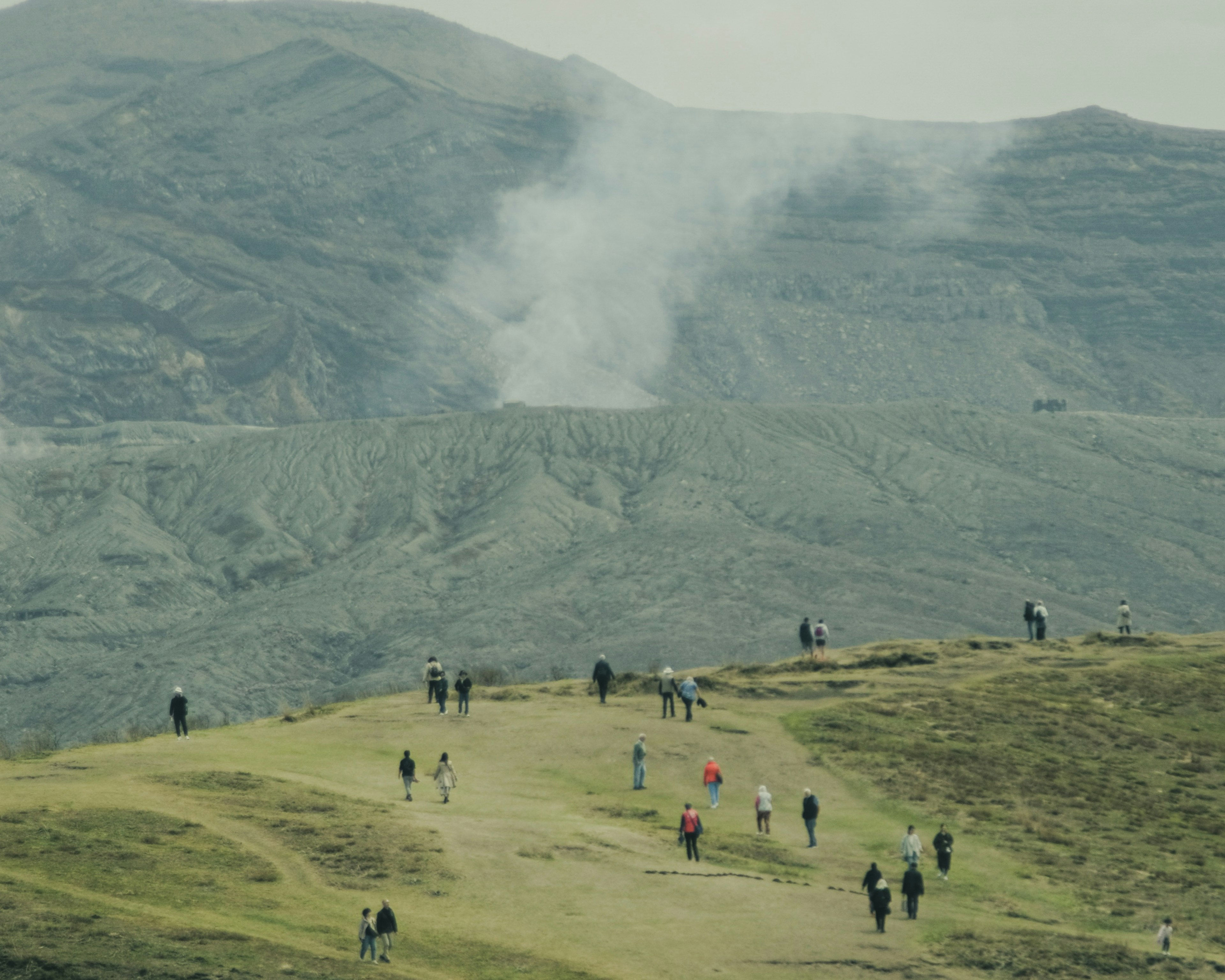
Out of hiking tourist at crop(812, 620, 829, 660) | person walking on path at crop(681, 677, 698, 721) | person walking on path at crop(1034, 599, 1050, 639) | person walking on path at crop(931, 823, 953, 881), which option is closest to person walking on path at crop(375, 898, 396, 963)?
person walking on path at crop(931, 823, 953, 881)

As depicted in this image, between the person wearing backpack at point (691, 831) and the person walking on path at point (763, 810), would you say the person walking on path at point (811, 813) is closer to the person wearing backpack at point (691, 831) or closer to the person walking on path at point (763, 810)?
the person walking on path at point (763, 810)

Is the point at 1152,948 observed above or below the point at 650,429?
below

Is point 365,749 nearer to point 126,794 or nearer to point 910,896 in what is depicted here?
point 126,794

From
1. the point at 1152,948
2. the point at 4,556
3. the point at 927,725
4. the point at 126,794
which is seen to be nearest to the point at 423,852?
the point at 126,794

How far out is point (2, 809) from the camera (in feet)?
114

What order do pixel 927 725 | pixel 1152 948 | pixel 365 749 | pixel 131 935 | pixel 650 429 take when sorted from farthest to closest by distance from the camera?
1. pixel 650 429
2. pixel 927 725
3. pixel 365 749
4. pixel 1152 948
5. pixel 131 935

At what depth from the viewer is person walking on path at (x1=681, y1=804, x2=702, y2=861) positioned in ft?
122

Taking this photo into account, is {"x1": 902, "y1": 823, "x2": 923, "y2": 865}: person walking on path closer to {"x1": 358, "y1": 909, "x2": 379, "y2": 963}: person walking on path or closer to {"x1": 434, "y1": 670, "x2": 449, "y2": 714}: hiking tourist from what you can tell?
{"x1": 358, "y1": 909, "x2": 379, "y2": 963}: person walking on path

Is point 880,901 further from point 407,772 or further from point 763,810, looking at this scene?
point 407,772

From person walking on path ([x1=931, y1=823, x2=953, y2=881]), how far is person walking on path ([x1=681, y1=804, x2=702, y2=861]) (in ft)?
17.4

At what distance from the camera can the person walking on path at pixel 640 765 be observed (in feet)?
143

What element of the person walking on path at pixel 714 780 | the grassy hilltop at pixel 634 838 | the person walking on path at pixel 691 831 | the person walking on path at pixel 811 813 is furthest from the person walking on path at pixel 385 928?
the person walking on path at pixel 714 780

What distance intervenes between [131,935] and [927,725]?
29.8 metres

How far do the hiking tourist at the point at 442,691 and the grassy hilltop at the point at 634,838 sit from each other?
25.5 inches
